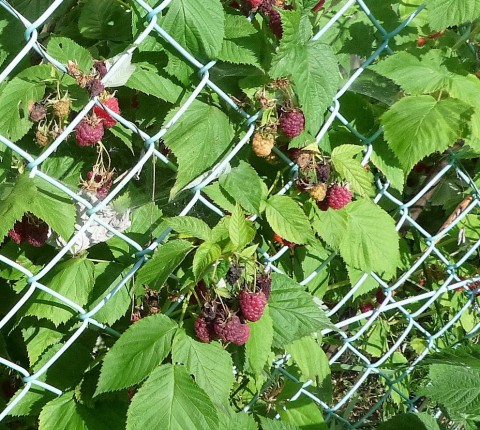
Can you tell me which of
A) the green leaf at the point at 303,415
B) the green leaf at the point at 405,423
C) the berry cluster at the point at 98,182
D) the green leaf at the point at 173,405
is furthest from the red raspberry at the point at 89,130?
the green leaf at the point at 405,423

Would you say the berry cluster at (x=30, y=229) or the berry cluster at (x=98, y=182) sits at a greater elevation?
the berry cluster at (x=98, y=182)

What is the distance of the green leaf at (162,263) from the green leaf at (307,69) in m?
0.36

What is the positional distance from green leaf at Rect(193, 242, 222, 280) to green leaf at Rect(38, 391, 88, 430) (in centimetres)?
46

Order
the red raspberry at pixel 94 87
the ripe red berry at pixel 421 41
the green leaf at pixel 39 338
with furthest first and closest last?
the ripe red berry at pixel 421 41
the green leaf at pixel 39 338
the red raspberry at pixel 94 87

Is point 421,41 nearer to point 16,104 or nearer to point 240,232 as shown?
point 240,232

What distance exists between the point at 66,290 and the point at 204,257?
0.34 metres

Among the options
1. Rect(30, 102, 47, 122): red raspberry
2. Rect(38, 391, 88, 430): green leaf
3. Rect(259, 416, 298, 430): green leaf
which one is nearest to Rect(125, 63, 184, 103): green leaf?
Rect(30, 102, 47, 122): red raspberry

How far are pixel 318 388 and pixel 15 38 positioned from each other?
52.6 inches

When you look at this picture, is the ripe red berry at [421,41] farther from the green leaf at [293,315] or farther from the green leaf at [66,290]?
the green leaf at [66,290]

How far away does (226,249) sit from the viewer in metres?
1.25

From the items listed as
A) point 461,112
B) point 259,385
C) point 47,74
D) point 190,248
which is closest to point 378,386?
point 259,385

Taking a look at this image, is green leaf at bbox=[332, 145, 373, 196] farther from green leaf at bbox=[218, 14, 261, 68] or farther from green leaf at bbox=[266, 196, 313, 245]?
green leaf at bbox=[218, 14, 261, 68]

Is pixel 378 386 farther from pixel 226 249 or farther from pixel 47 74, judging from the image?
pixel 47 74

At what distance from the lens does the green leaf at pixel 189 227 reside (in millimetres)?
1199
